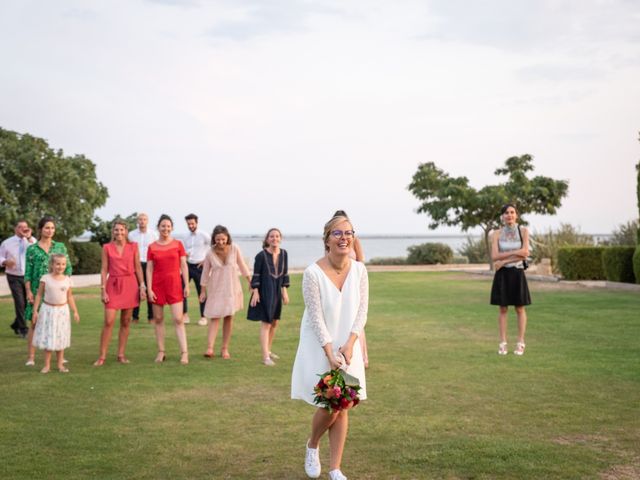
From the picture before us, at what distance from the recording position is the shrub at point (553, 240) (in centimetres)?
3253

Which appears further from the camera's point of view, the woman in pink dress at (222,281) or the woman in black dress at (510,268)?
the woman in pink dress at (222,281)

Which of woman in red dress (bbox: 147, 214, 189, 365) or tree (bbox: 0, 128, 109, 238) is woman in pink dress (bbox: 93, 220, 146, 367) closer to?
woman in red dress (bbox: 147, 214, 189, 365)

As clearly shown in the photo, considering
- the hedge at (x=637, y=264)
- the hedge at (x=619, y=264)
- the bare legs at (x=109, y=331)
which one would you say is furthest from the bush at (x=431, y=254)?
the bare legs at (x=109, y=331)

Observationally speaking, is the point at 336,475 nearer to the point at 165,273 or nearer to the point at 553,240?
the point at 165,273

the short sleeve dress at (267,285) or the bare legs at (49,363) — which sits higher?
the short sleeve dress at (267,285)

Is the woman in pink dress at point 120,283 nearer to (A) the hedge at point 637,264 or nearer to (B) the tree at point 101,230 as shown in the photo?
(A) the hedge at point 637,264

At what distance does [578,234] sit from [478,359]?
26083 mm

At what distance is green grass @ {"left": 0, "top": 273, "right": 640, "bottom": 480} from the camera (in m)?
5.57

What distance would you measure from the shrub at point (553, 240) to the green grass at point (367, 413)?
67.1ft

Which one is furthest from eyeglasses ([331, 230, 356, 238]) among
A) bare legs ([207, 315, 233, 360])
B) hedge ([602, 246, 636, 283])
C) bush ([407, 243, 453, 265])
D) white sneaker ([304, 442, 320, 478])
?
bush ([407, 243, 453, 265])

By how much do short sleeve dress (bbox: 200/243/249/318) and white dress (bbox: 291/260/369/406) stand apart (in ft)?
18.1

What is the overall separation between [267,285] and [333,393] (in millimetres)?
5512

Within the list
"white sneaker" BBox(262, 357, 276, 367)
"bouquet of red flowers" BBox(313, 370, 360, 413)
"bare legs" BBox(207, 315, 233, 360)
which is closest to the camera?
"bouquet of red flowers" BBox(313, 370, 360, 413)

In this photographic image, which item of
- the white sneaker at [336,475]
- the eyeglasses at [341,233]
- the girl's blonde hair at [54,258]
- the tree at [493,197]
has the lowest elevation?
the white sneaker at [336,475]
